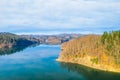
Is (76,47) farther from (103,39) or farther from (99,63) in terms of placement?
(99,63)

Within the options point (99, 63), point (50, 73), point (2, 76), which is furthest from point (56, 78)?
point (99, 63)

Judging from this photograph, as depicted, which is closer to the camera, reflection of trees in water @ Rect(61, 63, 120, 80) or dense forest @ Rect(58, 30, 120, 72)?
reflection of trees in water @ Rect(61, 63, 120, 80)

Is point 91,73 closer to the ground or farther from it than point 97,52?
closer to the ground

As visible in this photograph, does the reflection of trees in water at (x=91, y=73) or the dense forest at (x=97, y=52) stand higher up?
the dense forest at (x=97, y=52)

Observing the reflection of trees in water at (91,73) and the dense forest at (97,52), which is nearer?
the reflection of trees in water at (91,73)

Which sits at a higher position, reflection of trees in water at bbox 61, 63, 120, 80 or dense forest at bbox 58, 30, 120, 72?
dense forest at bbox 58, 30, 120, 72
